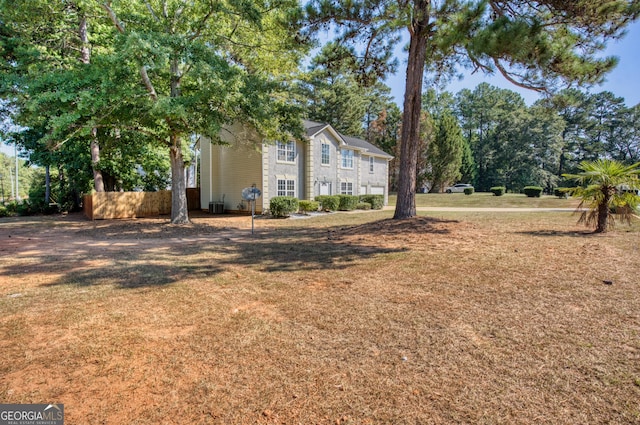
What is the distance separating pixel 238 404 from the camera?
2262mm

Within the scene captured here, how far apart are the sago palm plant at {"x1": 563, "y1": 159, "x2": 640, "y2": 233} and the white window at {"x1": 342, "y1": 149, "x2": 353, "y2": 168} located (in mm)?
16294

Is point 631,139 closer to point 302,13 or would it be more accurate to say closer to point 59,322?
point 302,13

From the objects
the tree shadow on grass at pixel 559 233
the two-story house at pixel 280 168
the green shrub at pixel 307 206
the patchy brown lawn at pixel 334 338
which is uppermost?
the two-story house at pixel 280 168

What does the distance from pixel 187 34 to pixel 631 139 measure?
58678 mm

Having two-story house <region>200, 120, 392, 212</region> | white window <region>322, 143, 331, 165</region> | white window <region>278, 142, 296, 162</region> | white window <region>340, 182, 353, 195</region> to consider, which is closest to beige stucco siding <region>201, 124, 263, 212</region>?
two-story house <region>200, 120, 392, 212</region>

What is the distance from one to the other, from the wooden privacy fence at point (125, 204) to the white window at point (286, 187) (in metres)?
6.45

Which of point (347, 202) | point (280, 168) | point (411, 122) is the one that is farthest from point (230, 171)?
point (411, 122)

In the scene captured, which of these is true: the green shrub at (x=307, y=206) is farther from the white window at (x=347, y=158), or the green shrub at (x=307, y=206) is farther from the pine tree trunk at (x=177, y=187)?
→ the pine tree trunk at (x=177, y=187)

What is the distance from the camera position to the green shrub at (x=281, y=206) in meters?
16.9

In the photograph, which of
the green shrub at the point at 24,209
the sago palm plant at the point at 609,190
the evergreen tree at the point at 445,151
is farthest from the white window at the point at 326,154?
the evergreen tree at the point at 445,151

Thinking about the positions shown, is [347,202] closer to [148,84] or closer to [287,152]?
[287,152]

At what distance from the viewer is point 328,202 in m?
20.1

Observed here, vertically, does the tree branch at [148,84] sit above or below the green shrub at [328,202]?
above

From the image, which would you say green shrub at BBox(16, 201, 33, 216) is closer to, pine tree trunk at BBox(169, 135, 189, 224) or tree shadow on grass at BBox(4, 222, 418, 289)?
pine tree trunk at BBox(169, 135, 189, 224)
